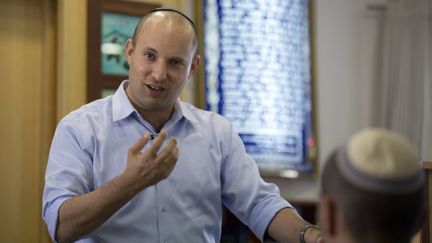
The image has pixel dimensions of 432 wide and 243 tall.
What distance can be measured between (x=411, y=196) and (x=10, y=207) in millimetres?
3428

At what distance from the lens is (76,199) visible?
76.2 inches

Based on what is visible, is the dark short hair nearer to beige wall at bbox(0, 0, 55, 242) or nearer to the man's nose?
the man's nose

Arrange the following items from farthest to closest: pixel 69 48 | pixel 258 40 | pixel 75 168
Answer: pixel 258 40
pixel 69 48
pixel 75 168

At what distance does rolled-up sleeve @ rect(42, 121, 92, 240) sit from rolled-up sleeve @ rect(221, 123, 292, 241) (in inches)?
19.6

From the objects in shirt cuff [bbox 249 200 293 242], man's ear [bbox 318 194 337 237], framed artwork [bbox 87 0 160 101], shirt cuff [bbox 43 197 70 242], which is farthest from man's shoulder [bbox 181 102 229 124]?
framed artwork [bbox 87 0 160 101]

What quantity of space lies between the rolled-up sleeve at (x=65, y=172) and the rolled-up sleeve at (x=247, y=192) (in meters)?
0.50

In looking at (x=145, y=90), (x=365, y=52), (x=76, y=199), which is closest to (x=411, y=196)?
(x=76, y=199)

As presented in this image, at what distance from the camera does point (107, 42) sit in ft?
13.4

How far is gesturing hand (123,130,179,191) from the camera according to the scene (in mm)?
1738

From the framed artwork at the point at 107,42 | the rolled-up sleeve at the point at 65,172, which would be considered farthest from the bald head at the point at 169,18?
the framed artwork at the point at 107,42

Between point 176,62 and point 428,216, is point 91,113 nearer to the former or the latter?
point 176,62

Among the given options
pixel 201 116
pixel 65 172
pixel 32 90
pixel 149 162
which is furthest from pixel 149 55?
pixel 32 90

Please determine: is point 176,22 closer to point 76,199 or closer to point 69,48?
point 76,199

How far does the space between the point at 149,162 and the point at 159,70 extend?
53cm
